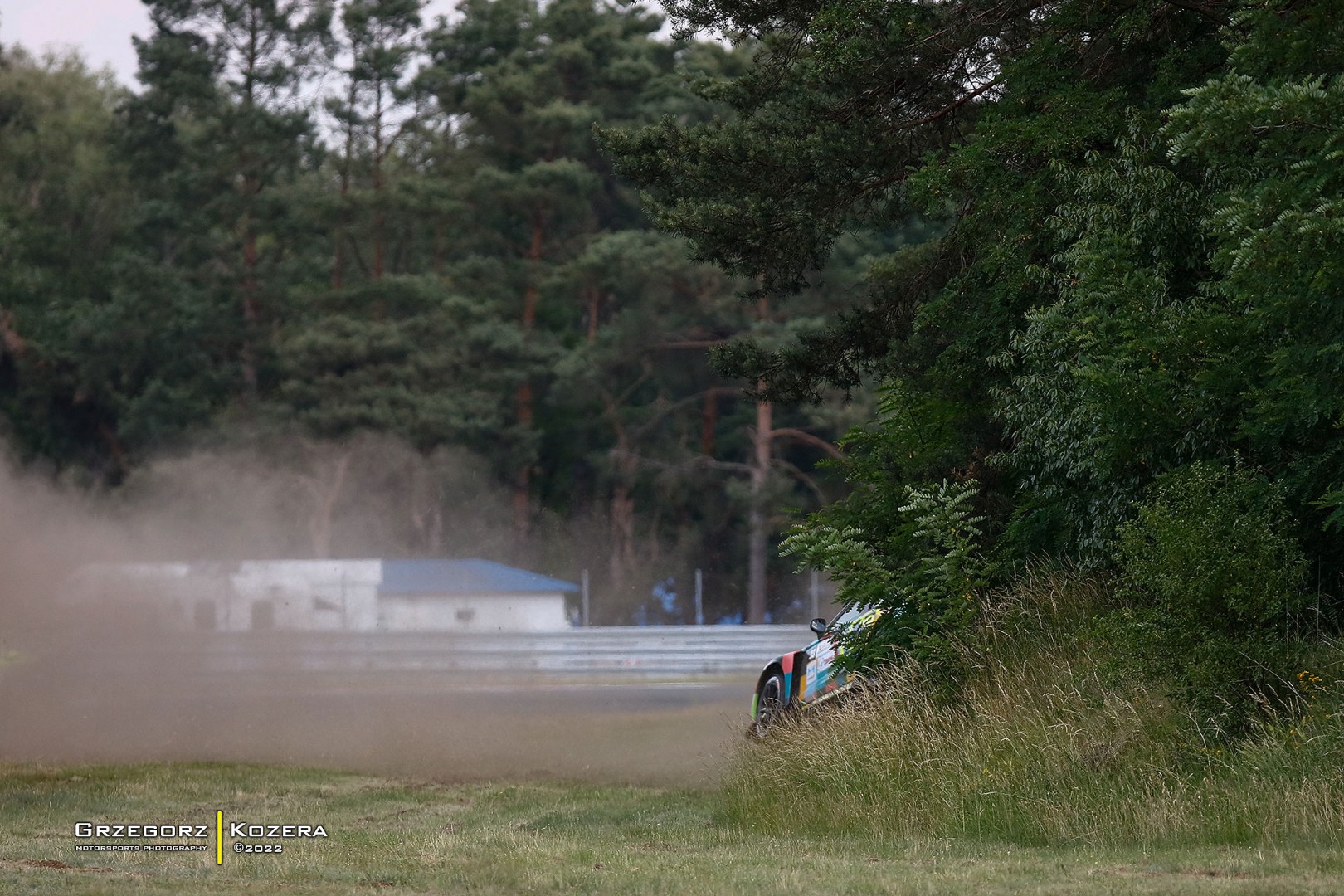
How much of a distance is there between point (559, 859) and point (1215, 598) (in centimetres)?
455

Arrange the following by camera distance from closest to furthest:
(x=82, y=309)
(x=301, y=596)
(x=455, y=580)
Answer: (x=301, y=596)
(x=455, y=580)
(x=82, y=309)

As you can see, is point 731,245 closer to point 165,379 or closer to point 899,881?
point 899,881

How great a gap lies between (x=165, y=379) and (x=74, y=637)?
22.3 metres

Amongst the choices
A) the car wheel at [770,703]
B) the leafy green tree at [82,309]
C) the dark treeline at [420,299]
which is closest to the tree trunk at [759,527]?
the dark treeline at [420,299]

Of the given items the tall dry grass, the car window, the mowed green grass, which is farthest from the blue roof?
the tall dry grass

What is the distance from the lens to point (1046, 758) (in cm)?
1029

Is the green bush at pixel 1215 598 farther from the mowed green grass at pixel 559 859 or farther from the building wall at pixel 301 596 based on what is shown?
the building wall at pixel 301 596

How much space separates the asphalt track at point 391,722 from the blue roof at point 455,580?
12.9 metres

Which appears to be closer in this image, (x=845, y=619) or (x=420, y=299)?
(x=845, y=619)

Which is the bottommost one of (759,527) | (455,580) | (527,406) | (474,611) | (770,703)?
(474,611)

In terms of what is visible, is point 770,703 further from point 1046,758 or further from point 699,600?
point 699,600

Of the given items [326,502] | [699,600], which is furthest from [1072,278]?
[326,502]

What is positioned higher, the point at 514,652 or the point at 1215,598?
the point at 1215,598

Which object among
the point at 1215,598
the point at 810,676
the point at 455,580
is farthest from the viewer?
the point at 455,580
